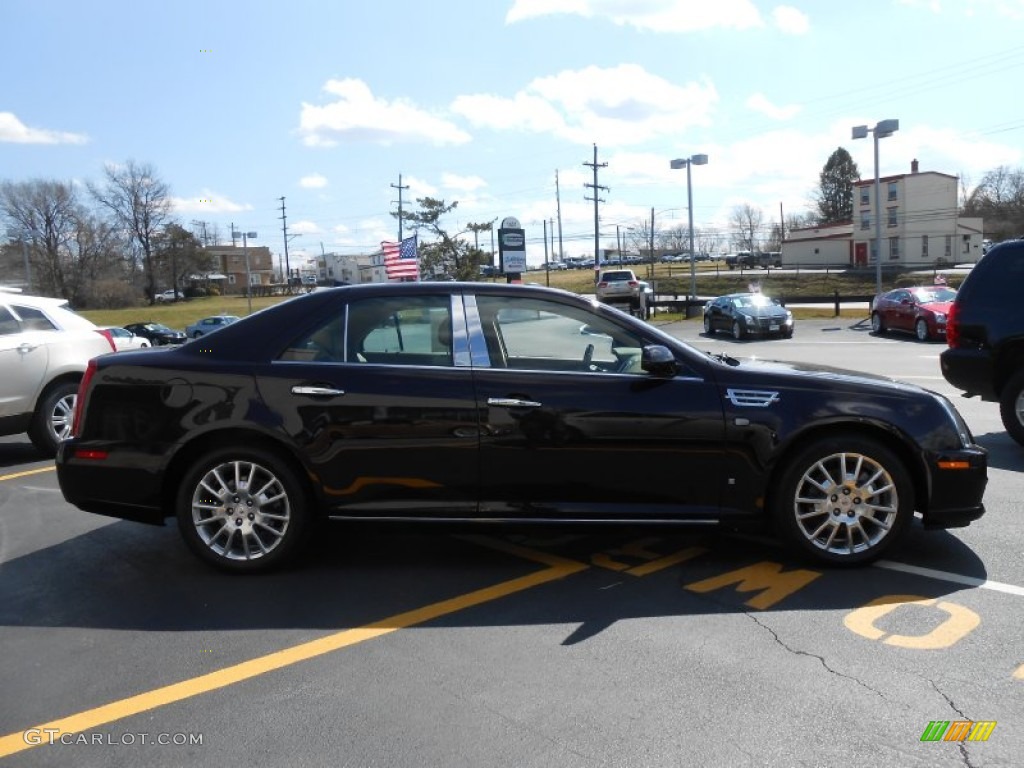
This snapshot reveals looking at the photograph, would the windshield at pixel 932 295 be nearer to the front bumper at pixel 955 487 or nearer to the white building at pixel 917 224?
the front bumper at pixel 955 487

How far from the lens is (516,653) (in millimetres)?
3602

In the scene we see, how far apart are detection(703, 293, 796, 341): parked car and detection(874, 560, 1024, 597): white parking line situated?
2166 cm

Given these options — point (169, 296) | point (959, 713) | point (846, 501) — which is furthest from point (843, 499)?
point (169, 296)

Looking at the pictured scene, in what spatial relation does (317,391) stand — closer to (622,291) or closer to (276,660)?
(276,660)

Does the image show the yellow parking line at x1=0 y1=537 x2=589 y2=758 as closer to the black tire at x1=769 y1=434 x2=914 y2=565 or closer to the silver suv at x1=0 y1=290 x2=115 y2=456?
the black tire at x1=769 y1=434 x2=914 y2=565

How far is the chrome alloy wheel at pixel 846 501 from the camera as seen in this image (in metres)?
4.43

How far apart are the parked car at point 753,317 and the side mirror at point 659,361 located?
22.1 m

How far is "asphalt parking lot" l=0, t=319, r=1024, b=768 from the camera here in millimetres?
2914

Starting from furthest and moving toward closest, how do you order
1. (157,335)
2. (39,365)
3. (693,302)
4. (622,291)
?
1. (157,335)
2. (693,302)
3. (622,291)
4. (39,365)

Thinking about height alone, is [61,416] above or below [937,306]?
below

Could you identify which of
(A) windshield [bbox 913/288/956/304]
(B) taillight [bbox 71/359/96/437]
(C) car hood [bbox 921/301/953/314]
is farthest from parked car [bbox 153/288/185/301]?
(B) taillight [bbox 71/359/96/437]

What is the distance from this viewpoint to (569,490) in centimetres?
441

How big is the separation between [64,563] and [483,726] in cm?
327

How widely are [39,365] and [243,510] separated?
4912mm
